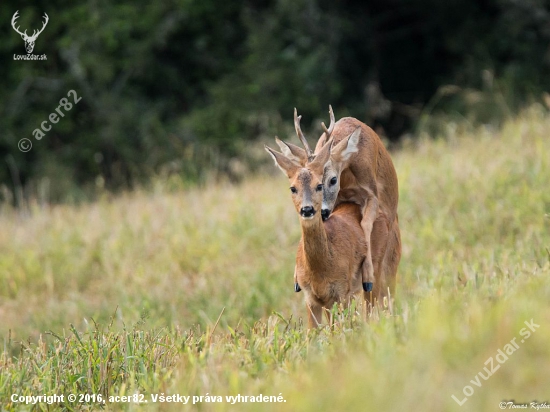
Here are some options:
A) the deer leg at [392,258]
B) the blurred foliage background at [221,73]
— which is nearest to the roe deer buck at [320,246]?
the deer leg at [392,258]

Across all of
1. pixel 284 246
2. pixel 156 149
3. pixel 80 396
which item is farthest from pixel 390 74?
pixel 80 396

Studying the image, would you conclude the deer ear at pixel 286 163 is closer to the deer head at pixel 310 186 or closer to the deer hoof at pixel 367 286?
the deer head at pixel 310 186

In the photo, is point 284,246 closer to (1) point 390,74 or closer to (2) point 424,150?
Answer: (2) point 424,150

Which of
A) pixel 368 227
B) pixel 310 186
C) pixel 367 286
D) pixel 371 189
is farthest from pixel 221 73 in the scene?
pixel 310 186

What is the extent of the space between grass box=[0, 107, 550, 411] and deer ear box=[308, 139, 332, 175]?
37.0 inches

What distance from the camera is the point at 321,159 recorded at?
→ 5.52 meters

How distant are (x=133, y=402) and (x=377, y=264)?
2331 millimetres

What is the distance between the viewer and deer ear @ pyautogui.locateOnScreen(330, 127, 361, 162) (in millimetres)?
5617

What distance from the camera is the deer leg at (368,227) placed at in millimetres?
5805

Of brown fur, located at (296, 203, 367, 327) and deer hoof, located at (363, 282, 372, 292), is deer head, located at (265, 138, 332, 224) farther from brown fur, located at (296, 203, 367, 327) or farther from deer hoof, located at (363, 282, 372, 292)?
deer hoof, located at (363, 282, 372, 292)

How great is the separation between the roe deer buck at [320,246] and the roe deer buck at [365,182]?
7cm

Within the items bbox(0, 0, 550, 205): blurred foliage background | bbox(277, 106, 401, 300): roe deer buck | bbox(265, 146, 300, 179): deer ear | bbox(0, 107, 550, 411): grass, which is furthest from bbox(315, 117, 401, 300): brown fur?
bbox(0, 0, 550, 205): blurred foliage background

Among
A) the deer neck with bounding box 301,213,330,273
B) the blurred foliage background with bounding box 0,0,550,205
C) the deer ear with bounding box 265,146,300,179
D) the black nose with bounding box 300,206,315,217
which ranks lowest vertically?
the deer neck with bounding box 301,213,330,273

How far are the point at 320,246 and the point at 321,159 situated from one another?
56 centimetres
